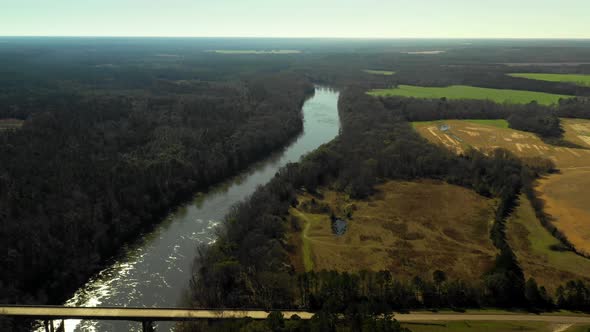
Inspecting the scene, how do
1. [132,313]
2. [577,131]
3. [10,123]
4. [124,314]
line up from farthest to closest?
[577,131]
[10,123]
[132,313]
[124,314]

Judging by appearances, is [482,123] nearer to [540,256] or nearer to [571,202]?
[571,202]

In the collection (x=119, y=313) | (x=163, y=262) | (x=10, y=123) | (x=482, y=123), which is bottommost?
(x=163, y=262)

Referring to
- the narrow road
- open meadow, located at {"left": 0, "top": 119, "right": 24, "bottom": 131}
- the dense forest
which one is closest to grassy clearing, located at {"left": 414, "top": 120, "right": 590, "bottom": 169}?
the dense forest

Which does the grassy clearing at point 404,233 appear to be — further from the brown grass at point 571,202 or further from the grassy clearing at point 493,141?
the grassy clearing at point 493,141

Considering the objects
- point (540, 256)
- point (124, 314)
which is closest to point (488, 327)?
point (540, 256)

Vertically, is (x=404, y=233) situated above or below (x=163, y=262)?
above


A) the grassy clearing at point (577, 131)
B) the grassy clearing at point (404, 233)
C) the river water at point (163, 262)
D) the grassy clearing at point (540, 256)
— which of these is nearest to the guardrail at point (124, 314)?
the river water at point (163, 262)

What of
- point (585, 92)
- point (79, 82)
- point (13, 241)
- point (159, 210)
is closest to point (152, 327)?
point (13, 241)
